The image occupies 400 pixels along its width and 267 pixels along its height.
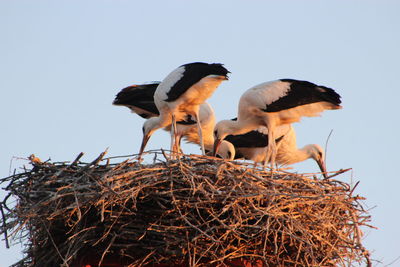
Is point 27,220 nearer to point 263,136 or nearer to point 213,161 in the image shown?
point 213,161

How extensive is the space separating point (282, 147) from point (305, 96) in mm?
1942

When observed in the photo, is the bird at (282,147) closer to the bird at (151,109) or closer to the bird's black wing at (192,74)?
the bird at (151,109)

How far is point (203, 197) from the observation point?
6.24 metres

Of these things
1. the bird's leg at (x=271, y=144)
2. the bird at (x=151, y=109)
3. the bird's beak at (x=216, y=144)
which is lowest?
the bird's leg at (x=271, y=144)

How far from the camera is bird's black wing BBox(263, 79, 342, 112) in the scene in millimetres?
9164

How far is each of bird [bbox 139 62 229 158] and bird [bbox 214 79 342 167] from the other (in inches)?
22.8

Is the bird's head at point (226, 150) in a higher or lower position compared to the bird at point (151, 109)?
lower

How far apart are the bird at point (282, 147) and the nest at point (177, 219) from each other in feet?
13.6

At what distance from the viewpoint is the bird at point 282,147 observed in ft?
35.7

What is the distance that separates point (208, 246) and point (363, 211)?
1711 mm

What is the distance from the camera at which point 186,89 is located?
9.02 m

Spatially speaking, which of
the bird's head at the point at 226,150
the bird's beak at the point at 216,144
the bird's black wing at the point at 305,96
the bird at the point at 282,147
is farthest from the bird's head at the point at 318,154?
the bird's black wing at the point at 305,96

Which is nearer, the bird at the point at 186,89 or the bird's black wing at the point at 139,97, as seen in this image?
the bird at the point at 186,89

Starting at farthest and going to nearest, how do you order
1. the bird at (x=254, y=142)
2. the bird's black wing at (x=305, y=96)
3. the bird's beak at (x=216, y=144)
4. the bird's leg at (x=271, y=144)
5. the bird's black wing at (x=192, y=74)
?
the bird at (x=254, y=142), the bird's beak at (x=216, y=144), the bird's leg at (x=271, y=144), the bird's black wing at (x=305, y=96), the bird's black wing at (x=192, y=74)
